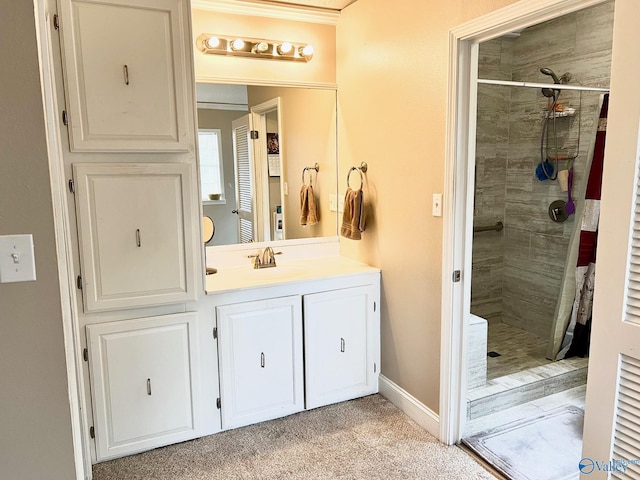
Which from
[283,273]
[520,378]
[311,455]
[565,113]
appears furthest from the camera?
[565,113]

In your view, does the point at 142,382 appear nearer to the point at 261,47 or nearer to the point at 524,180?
the point at 261,47

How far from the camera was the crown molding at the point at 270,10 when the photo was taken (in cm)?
266

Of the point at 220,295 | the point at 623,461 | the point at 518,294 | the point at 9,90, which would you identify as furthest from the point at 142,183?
the point at 518,294

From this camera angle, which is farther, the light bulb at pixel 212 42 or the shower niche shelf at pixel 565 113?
the shower niche shelf at pixel 565 113

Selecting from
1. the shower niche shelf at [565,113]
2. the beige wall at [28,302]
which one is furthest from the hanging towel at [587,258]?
the beige wall at [28,302]

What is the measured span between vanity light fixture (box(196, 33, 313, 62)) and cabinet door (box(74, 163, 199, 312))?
0.94 metres

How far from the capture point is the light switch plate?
3.84ft

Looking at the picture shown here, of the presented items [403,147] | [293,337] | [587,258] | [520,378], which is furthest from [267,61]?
[520,378]

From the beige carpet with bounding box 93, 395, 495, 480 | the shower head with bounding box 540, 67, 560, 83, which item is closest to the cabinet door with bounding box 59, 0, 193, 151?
the beige carpet with bounding box 93, 395, 495, 480

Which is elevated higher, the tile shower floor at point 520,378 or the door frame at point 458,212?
the door frame at point 458,212

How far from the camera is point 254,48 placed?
279 centimetres

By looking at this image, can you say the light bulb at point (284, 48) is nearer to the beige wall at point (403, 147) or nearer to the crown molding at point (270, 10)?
the crown molding at point (270, 10)

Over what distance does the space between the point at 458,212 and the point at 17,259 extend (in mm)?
1761

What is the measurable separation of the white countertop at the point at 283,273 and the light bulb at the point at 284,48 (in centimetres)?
131
